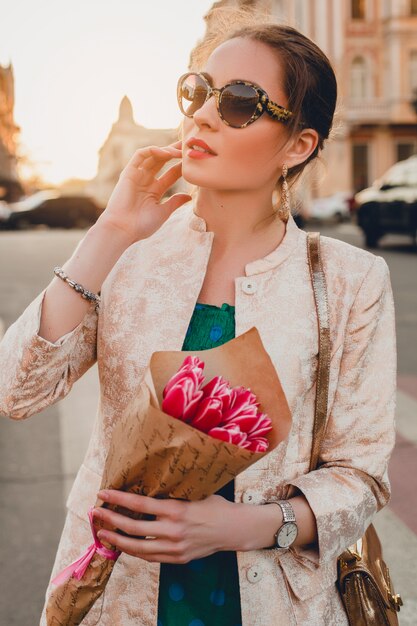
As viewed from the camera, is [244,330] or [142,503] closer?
[142,503]

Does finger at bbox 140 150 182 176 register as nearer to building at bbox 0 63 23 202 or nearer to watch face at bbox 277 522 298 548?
watch face at bbox 277 522 298 548

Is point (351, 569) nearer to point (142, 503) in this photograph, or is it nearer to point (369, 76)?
point (142, 503)

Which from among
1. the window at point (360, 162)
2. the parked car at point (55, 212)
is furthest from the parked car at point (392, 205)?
the window at point (360, 162)

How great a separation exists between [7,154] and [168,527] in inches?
2504

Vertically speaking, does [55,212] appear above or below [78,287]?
below

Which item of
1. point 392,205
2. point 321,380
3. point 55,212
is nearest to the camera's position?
point 321,380

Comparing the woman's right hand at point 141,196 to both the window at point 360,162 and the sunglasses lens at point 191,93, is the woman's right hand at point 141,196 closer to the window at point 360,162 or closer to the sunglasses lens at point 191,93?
the sunglasses lens at point 191,93

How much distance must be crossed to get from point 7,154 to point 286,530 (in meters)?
63.5

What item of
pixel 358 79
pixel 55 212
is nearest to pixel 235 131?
pixel 55 212

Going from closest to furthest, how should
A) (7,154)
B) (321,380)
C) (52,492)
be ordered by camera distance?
(321,380)
(52,492)
(7,154)

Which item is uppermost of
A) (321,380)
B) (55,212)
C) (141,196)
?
(141,196)

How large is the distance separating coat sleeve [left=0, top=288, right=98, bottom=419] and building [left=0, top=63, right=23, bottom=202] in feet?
154

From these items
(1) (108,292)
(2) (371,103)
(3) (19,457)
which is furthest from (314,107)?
(2) (371,103)

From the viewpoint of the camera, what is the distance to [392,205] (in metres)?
13.2
